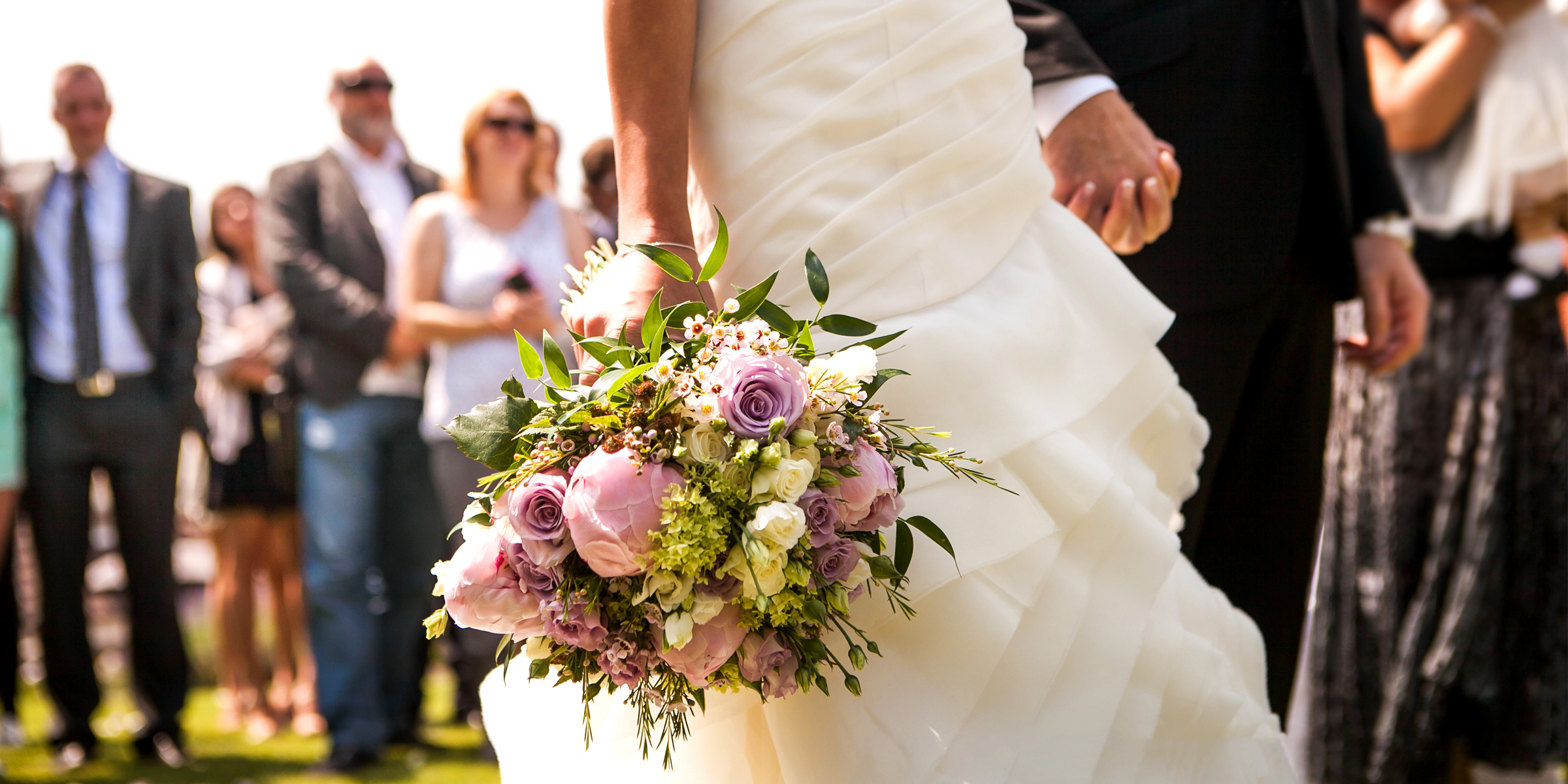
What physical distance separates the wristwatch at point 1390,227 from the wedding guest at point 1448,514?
1162mm

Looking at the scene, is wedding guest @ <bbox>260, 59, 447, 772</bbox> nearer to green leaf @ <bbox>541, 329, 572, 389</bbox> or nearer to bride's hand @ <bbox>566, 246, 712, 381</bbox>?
bride's hand @ <bbox>566, 246, 712, 381</bbox>

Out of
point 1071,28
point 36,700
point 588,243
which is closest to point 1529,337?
point 1071,28

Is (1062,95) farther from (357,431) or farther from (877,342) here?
(357,431)

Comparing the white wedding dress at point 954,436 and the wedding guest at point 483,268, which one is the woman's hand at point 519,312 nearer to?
the wedding guest at point 483,268

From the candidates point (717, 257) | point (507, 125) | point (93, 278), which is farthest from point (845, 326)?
point (93, 278)

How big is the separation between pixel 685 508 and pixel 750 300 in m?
0.23

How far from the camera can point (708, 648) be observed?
3.78ft

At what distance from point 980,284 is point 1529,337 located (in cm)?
254

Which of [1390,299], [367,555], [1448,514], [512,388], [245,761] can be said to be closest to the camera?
[512,388]

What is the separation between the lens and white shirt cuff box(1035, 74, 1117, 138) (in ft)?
5.78

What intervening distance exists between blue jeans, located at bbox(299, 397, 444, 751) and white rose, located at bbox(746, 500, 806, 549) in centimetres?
372

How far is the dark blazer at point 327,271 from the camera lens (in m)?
4.55

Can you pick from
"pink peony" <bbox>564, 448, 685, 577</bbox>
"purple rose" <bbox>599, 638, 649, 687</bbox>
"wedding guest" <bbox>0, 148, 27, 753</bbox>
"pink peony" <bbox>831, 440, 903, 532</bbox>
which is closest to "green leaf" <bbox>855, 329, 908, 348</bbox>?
"pink peony" <bbox>831, 440, 903, 532</bbox>

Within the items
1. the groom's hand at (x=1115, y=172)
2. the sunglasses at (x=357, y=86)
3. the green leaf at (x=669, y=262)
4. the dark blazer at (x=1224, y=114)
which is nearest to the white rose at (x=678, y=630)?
the green leaf at (x=669, y=262)
